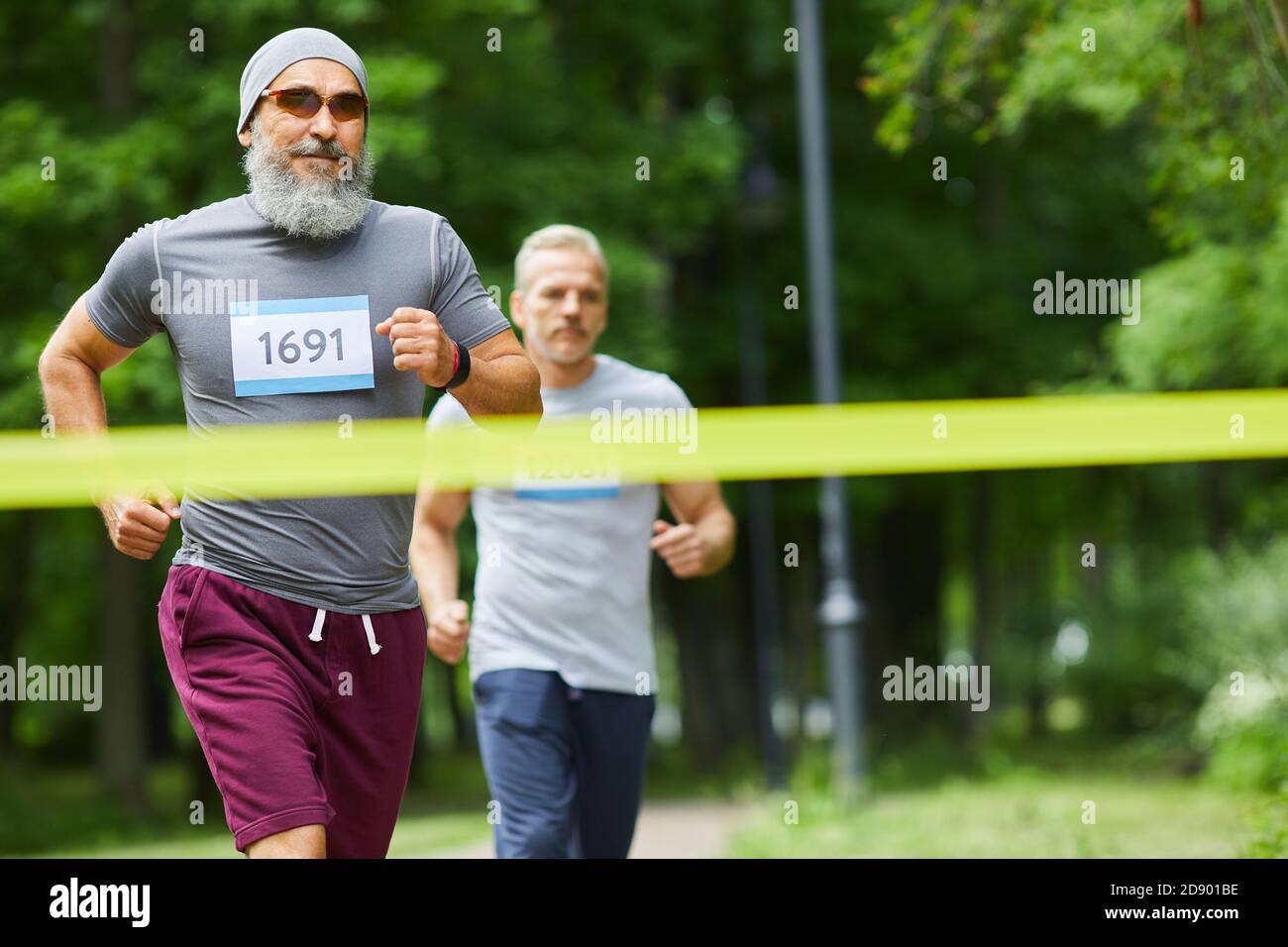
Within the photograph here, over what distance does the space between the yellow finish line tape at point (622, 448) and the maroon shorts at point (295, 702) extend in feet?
1.03

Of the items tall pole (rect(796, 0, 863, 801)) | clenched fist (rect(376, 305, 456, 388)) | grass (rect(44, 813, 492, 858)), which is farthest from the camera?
grass (rect(44, 813, 492, 858))

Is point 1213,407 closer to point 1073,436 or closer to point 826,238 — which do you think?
point 1073,436

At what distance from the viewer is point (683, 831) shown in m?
15.3

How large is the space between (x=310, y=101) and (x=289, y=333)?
54 centimetres

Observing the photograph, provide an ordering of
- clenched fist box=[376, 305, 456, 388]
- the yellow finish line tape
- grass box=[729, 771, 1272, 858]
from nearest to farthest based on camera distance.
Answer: clenched fist box=[376, 305, 456, 388]
the yellow finish line tape
grass box=[729, 771, 1272, 858]

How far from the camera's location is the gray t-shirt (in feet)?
14.2

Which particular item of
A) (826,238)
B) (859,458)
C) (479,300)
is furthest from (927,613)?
(479,300)

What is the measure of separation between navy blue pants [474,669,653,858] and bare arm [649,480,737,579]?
0.46m

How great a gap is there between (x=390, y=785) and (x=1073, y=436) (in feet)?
13.1

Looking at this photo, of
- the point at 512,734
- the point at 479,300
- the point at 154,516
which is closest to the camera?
the point at 154,516

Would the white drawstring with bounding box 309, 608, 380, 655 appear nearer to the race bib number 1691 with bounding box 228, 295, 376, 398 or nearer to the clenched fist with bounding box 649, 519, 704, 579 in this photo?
the race bib number 1691 with bounding box 228, 295, 376, 398

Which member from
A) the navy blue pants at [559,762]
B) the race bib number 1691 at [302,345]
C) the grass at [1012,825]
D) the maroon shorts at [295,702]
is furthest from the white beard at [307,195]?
the grass at [1012,825]

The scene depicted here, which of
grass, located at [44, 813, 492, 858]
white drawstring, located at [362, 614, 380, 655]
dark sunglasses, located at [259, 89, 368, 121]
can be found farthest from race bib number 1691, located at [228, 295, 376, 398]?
grass, located at [44, 813, 492, 858]

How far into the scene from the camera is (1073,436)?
302 inches
